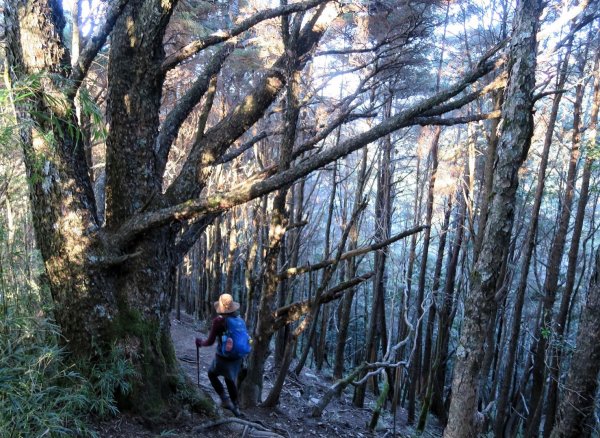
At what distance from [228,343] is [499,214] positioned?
349 centimetres

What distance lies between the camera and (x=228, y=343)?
5.38 meters

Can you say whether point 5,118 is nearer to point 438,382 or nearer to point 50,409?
point 50,409

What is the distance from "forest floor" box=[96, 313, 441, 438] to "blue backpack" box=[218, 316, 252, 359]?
0.54 meters

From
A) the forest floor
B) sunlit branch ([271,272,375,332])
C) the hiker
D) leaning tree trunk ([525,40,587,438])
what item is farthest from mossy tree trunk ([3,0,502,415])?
leaning tree trunk ([525,40,587,438])

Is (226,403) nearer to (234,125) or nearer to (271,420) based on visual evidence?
(271,420)

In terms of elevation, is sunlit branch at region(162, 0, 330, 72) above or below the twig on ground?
above

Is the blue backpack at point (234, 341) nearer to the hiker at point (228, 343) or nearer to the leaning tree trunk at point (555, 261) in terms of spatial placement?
the hiker at point (228, 343)

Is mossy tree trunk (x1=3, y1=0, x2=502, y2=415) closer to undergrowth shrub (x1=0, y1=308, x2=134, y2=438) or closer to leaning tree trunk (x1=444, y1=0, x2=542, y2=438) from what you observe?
undergrowth shrub (x1=0, y1=308, x2=134, y2=438)

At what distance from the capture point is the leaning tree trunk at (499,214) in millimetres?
4566

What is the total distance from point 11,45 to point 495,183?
4809 mm

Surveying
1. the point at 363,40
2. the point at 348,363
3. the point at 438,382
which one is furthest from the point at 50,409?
the point at 348,363

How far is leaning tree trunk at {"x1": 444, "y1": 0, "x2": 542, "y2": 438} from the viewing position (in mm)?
4566

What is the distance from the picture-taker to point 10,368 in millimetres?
2900

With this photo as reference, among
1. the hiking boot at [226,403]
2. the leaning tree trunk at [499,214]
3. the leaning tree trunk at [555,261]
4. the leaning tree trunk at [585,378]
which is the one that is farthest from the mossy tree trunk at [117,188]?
the leaning tree trunk at [555,261]
